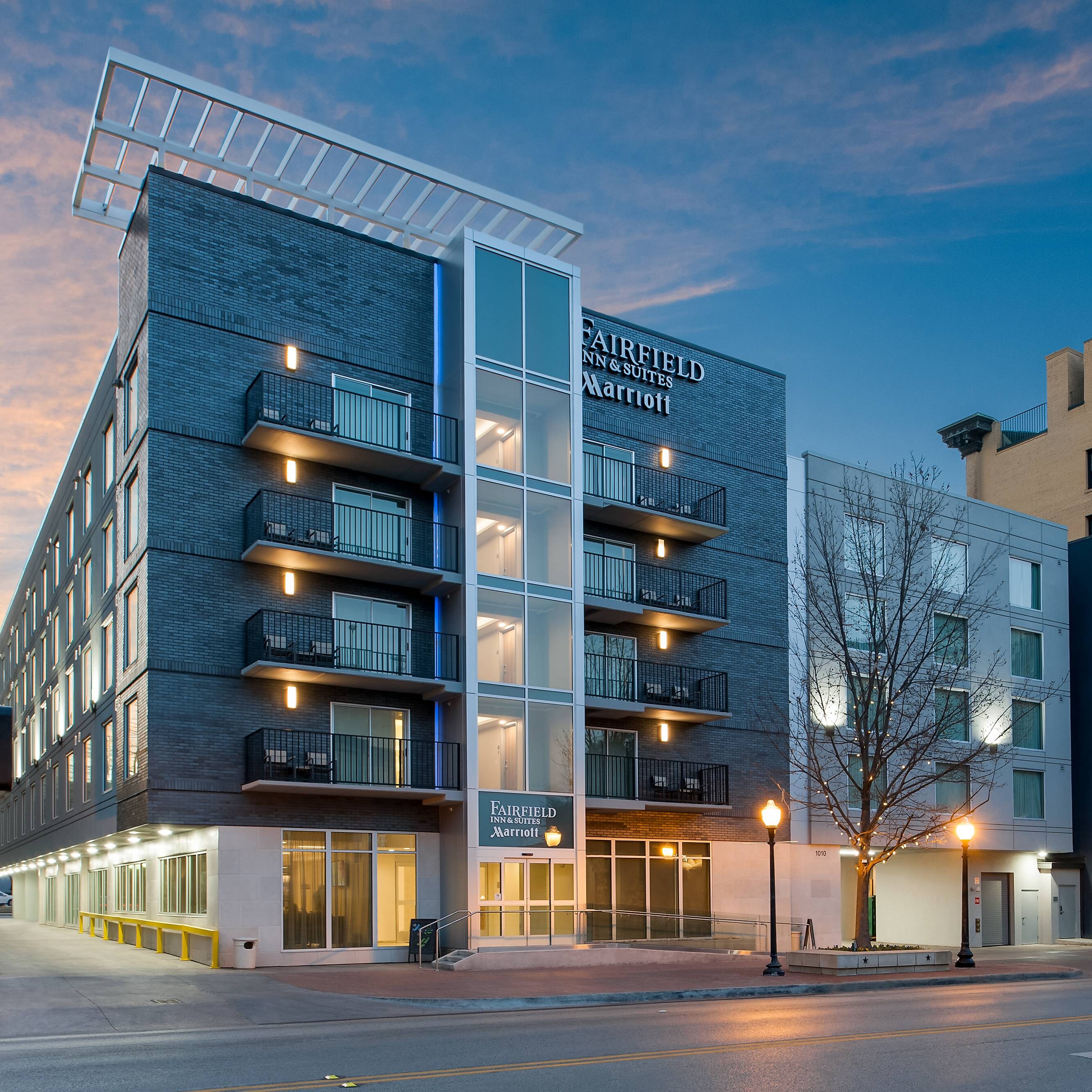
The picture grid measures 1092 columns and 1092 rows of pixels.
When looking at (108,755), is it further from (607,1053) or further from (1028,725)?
(1028,725)

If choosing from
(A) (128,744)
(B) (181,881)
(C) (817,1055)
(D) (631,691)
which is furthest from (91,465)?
(C) (817,1055)

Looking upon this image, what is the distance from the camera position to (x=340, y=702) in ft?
96.6

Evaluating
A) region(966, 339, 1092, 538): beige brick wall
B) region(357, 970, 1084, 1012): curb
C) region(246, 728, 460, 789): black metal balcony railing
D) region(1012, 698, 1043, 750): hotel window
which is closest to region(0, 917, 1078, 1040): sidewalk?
region(357, 970, 1084, 1012): curb

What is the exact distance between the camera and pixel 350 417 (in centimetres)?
3009

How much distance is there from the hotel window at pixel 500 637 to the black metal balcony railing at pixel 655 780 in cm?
310

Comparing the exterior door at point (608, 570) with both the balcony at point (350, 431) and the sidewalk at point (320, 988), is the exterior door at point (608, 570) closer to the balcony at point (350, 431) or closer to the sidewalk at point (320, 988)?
the balcony at point (350, 431)

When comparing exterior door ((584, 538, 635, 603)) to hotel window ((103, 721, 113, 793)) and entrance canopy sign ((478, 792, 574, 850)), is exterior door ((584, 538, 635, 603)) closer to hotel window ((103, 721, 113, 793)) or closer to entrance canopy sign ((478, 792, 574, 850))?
entrance canopy sign ((478, 792, 574, 850))

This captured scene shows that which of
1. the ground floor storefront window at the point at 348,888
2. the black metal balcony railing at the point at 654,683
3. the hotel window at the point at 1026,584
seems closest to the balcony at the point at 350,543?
the black metal balcony railing at the point at 654,683

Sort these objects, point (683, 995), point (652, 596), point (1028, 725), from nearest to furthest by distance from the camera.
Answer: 1. point (683, 995)
2. point (652, 596)
3. point (1028, 725)

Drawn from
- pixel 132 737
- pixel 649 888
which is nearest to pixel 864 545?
pixel 649 888

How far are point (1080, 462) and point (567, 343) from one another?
1227 inches

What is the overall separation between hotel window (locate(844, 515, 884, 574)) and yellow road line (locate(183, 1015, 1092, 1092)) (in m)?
16.8

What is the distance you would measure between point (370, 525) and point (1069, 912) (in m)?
30.5

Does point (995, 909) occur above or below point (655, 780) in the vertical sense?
below
